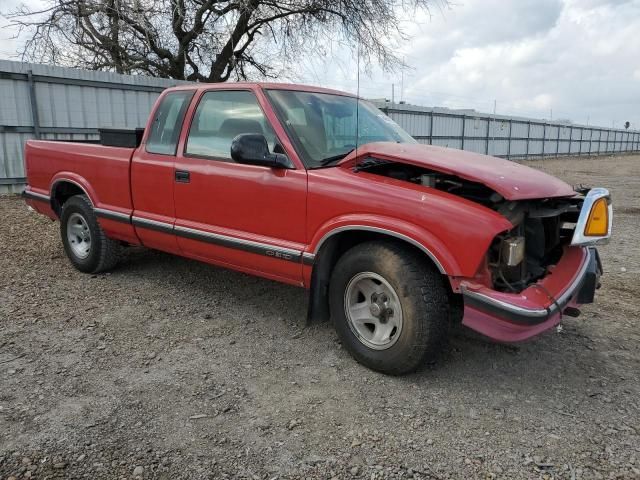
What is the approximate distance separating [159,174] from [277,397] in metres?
2.28

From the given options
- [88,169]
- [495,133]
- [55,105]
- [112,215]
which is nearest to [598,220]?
[112,215]

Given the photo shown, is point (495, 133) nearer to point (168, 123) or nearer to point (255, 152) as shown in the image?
point (168, 123)

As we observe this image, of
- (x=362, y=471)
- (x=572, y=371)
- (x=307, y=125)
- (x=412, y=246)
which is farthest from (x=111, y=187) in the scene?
(x=572, y=371)

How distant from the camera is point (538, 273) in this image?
3.30 metres

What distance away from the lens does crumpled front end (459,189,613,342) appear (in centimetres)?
281

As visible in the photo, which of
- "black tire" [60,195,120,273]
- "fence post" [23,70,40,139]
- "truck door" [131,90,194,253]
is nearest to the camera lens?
"truck door" [131,90,194,253]

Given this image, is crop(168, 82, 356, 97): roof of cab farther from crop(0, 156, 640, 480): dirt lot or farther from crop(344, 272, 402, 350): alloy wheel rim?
crop(0, 156, 640, 480): dirt lot

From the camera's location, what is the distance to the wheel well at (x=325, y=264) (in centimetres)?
337

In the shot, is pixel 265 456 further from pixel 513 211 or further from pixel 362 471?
pixel 513 211

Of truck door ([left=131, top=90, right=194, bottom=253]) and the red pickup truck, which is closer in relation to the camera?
the red pickup truck

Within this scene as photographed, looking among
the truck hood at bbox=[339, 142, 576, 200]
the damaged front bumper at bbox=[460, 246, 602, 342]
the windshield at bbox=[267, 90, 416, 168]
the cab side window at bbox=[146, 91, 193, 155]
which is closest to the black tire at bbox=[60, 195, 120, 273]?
the cab side window at bbox=[146, 91, 193, 155]

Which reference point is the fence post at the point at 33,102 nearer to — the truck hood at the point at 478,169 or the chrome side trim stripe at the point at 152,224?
the chrome side trim stripe at the point at 152,224

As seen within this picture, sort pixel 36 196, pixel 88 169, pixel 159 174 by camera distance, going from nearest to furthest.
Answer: pixel 159 174, pixel 88 169, pixel 36 196

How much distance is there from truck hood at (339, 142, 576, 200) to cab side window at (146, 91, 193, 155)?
1674mm
